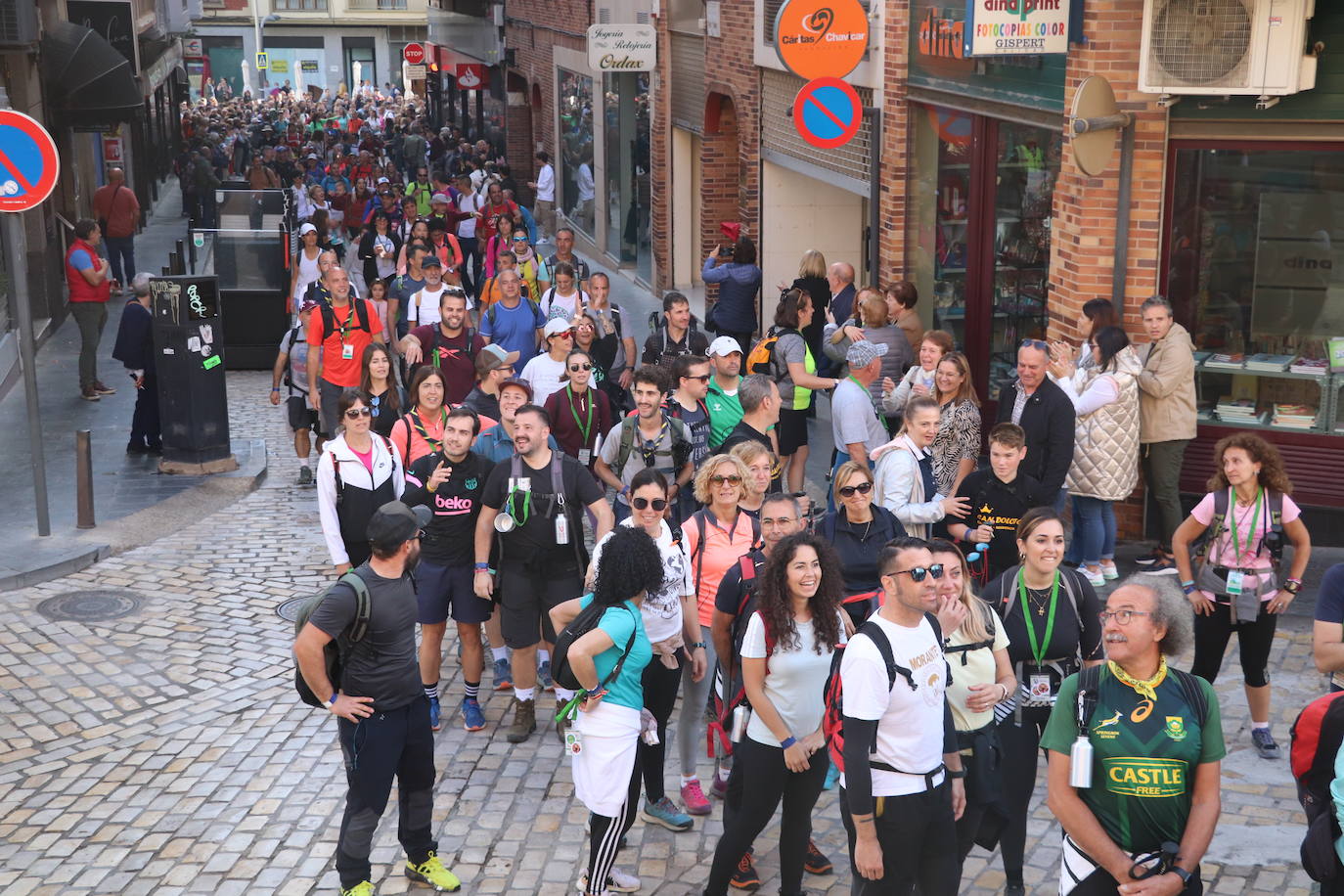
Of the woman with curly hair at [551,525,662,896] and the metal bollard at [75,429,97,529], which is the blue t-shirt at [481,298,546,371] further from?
the woman with curly hair at [551,525,662,896]

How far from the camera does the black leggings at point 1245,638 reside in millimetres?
7484

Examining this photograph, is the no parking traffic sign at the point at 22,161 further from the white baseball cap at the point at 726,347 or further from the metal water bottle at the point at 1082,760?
the metal water bottle at the point at 1082,760

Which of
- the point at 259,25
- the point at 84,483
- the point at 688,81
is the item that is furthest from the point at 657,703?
the point at 259,25

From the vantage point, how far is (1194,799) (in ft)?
15.5

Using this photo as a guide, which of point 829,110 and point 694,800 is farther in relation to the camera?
point 829,110

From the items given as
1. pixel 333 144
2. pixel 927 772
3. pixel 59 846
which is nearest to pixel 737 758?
pixel 927 772

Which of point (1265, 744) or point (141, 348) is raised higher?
point (141, 348)

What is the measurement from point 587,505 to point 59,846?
2.96 metres

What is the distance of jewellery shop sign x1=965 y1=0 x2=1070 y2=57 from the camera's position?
33.7 ft

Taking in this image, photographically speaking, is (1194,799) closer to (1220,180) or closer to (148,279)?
(1220,180)

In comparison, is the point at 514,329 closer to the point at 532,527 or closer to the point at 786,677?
the point at 532,527

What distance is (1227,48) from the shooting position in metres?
9.52

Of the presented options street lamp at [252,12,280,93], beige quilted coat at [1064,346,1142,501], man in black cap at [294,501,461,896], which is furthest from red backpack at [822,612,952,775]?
street lamp at [252,12,280,93]

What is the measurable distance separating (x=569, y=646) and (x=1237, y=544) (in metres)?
3.48
